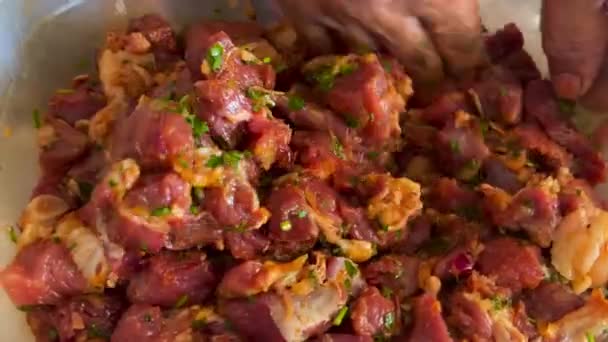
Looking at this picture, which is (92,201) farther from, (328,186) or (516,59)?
(516,59)

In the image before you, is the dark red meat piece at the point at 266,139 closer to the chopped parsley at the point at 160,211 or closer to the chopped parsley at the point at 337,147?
the chopped parsley at the point at 337,147

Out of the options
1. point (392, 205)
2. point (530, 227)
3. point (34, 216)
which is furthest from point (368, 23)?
point (34, 216)

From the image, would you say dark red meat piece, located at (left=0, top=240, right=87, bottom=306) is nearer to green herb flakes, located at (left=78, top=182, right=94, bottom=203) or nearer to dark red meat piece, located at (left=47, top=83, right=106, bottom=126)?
green herb flakes, located at (left=78, top=182, right=94, bottom=203)

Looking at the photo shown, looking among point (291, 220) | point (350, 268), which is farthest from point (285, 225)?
point (350, 268)

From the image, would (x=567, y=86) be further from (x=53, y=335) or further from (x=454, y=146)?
(x=53, y=335)

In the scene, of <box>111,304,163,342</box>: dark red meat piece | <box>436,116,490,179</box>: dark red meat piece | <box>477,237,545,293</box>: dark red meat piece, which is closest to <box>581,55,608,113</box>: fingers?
<box>436,116,490,179</box>: dark red meat piece

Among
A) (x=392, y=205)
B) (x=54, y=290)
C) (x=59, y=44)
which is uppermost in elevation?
(x=59, y=44)
